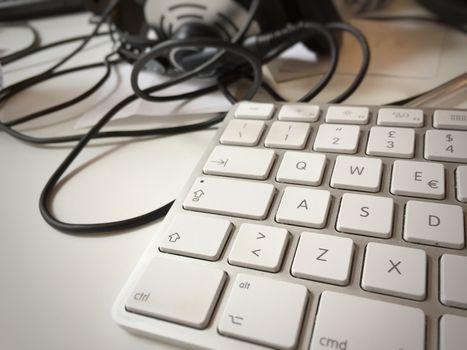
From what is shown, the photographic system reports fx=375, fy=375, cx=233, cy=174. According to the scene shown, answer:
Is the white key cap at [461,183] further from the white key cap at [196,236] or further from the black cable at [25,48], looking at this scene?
the black cable at [25,48]

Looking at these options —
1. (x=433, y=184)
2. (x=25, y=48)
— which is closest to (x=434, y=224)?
(x=433, y=184)

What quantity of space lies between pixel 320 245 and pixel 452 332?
0.06 meters

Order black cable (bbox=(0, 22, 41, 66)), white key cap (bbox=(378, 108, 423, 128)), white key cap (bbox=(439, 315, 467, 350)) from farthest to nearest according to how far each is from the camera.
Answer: black cable (bbox=(0, 22, 41, 66)) → white key cap (bbox=(378, 108, 423, 128)) → white key cap (bbox=(439, 315, 467, 350))

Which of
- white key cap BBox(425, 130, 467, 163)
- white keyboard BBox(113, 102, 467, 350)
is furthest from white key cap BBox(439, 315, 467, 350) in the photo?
white key cap BBox(425, 130, 467, 163)

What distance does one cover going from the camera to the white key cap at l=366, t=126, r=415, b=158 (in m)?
0.23

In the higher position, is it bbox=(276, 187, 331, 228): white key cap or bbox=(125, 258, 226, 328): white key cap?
bbox=(276, 187, 331, 228): white key cap

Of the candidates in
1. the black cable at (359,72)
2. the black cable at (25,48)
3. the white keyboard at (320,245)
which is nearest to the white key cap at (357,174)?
the white keyboard at (320,245)

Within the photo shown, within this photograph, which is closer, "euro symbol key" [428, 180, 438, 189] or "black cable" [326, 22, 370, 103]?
"euro symbol key" [428, 180, 438, 189]

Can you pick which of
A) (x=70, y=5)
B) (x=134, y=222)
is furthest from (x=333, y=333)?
(x=70, y=5)

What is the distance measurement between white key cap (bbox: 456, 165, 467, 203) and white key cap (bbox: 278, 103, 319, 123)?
98 mm

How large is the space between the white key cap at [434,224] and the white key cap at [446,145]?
0.04 meters

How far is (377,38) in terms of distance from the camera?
0.45m

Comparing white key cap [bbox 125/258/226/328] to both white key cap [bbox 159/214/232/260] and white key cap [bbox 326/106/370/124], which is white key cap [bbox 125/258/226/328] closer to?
white key cap [bbox 159/214/232/260]

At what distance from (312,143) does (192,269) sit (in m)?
0.12
